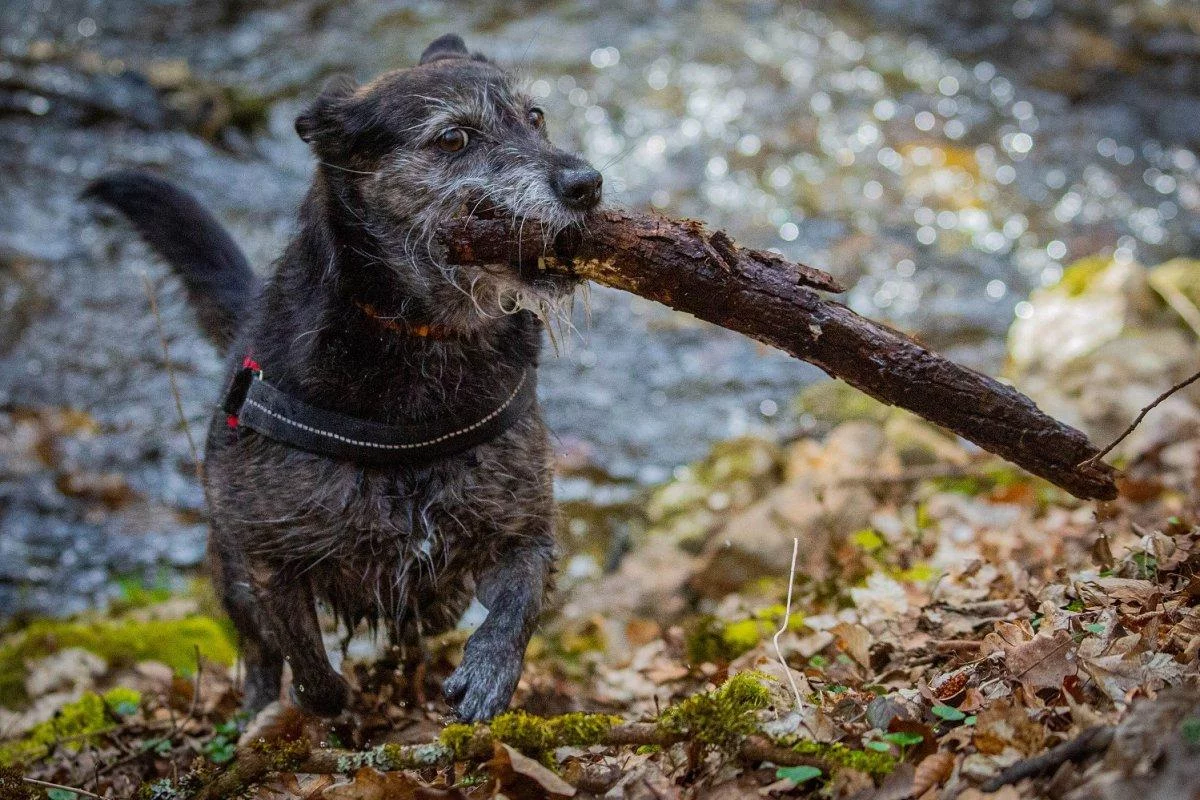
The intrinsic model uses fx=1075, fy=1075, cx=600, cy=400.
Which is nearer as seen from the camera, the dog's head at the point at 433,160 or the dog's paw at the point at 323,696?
the dog's head at the point at 433,160

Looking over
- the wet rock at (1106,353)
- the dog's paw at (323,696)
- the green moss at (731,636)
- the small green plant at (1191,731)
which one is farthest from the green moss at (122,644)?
the wet rock at (1106,353)

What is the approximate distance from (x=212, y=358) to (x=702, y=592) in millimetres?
4515

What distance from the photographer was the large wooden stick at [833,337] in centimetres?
310

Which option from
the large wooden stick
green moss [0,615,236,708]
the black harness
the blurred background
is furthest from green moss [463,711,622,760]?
the blurred background

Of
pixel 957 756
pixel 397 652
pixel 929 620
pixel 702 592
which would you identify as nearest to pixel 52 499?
pixel 397 652

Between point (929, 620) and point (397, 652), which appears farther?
point (397, 652)

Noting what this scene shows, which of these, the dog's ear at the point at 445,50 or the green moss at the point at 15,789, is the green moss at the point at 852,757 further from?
the dog's ear at the point at 445,50

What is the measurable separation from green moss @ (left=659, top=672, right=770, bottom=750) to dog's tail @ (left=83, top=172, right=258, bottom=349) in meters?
3.01

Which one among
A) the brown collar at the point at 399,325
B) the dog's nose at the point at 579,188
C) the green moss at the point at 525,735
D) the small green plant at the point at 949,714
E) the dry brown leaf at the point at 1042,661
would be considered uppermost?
the dog's nose at the point at 579,188

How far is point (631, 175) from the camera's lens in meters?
10.1

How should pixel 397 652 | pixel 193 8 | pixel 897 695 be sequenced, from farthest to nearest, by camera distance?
pixel 193 8, pixel 397 652, pixel 897 695

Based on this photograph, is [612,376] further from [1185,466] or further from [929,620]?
[929,620]

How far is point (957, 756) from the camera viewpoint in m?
2.43

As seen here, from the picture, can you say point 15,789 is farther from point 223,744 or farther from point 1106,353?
point 1106,353
